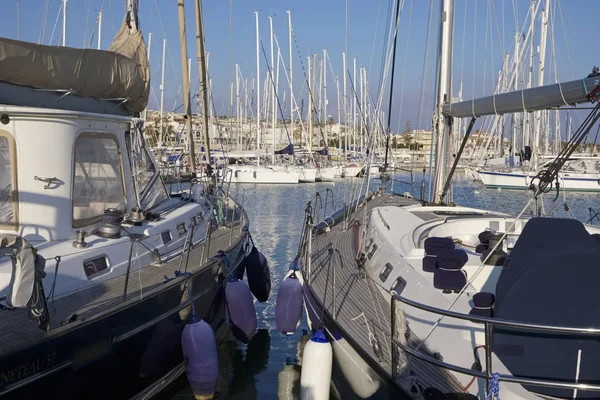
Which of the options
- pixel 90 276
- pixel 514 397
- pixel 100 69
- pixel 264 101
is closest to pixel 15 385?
pixel 90 276

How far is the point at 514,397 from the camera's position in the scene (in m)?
5.12

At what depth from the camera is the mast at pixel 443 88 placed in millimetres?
11961

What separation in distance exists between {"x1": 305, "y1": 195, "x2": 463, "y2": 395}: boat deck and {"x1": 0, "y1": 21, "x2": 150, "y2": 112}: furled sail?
154 inches

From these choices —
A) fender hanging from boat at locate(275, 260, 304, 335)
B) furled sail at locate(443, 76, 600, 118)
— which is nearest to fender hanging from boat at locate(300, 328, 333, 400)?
fender hanging from boat at locate(275, 260, 304, 335)

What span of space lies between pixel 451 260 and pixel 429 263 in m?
0.56

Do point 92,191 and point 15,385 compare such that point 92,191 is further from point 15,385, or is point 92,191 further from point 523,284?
point 523,284

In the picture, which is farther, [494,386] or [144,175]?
[144,175]

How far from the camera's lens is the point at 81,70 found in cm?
831

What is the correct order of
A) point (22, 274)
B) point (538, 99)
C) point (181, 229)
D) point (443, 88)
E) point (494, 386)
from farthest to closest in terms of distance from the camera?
1. point (443, 88)
2. point (181, 229)
3. point (538, 99)
4. point (22, 274)
5. point (494, 386)

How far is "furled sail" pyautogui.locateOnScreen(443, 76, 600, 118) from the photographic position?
612 cm

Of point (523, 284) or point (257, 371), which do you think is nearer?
point (523, 284)

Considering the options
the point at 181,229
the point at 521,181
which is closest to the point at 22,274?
the point at 181,229

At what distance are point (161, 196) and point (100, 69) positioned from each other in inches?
118

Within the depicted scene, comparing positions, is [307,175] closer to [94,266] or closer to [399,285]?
[399,285]
